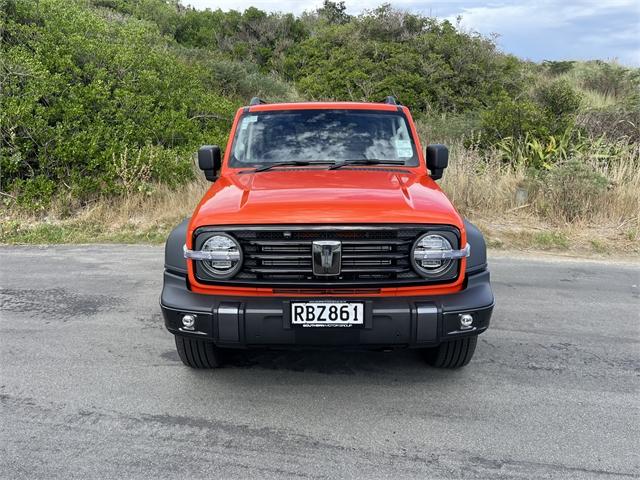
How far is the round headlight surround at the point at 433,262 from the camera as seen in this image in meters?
3.12

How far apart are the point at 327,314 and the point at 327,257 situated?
1.03ft

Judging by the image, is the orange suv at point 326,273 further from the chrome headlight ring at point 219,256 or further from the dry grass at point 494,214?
the dry grass at point 494,214

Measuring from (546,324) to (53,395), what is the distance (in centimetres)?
378

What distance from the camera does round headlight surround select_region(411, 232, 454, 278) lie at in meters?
3.12

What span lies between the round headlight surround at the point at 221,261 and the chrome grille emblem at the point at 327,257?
42 cm

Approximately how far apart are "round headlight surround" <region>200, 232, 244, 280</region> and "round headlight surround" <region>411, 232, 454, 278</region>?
99 centimetres

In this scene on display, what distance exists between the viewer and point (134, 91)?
10758 mm

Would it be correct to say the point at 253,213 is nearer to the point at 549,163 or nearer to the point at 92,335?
the point at 92,335

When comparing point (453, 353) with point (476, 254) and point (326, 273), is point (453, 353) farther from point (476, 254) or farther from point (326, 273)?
point (326, 273)

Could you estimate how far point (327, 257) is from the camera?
3.07m

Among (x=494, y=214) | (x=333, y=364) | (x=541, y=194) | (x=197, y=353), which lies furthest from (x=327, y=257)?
(x=541, y=194)

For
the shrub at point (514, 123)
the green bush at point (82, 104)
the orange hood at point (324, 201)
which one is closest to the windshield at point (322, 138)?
the orange hood at point (324, 201)

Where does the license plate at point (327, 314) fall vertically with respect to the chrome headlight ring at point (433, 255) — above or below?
below

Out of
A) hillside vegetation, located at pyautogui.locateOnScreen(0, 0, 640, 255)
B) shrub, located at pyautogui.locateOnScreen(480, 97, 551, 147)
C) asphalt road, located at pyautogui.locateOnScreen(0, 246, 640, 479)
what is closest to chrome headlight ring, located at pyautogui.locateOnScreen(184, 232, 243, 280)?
asphalt road, located at pyautogui.locateOnScreen(0, 246, 640, 479)
